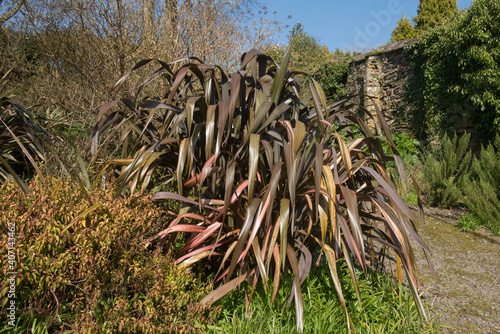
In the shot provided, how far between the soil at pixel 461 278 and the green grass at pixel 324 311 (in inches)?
8.4

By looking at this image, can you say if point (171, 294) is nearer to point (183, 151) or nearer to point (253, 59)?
point (183, 151)

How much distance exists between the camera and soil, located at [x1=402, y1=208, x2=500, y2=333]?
6.93 ft

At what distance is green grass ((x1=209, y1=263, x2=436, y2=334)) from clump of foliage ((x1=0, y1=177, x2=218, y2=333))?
0.62ft

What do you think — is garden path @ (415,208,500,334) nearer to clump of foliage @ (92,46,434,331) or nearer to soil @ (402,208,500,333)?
soil @ (402,208,500,333)

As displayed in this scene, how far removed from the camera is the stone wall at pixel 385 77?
28.4ft

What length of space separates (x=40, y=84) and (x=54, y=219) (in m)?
3.38

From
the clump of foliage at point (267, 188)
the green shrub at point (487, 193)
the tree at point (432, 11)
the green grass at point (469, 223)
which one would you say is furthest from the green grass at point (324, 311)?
the tree at point (432, 11)

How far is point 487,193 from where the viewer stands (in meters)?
4.07

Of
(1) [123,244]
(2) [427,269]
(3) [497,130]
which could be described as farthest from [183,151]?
(3) [497,130]

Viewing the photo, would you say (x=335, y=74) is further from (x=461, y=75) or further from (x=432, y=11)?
(x=432, y=11)

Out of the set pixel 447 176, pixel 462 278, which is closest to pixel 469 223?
pixel 447 176

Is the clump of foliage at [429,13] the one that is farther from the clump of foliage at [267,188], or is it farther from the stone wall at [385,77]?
the clump of foliage at [267,188]

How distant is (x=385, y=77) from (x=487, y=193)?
598 cm

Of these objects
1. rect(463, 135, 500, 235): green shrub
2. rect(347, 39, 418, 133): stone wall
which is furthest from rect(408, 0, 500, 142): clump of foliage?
rect(463, 135, 500, 235): green shrub
